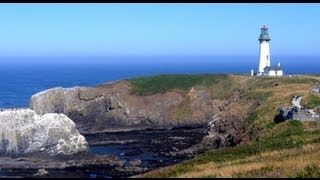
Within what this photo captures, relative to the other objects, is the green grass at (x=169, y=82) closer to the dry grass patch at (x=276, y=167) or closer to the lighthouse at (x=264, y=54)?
the lighthouse at (x=264, y=54)

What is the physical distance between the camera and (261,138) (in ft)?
137

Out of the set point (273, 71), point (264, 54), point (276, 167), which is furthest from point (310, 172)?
point (264, 54)

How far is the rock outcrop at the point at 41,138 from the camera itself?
203 ft

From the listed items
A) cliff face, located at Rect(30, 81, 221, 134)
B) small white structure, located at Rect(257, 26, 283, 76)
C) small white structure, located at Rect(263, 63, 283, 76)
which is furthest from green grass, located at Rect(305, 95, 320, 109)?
small white structure, located at Rect(257, 26, 283, 76)

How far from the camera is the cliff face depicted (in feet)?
280

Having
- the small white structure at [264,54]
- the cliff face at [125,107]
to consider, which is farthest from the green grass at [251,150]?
the small white structure at [264,54]

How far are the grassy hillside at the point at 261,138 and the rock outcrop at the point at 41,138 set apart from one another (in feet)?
66.8

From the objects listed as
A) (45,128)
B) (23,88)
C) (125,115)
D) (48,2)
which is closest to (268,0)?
(48,2)

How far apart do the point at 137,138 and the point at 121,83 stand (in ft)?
74.0

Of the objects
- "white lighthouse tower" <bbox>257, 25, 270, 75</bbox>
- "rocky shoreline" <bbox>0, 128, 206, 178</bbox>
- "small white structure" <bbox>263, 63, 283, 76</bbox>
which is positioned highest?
"white lighthouse tower" <bbox>257, 25, 270, 75</bbox>

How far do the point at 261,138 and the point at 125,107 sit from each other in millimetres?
47288

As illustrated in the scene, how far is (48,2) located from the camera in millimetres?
9570

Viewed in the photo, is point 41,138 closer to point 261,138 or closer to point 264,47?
point 261,138

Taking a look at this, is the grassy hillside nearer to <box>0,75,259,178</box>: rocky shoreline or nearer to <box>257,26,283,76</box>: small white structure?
<box>0,75,259,178</box>: rocky shoreline
